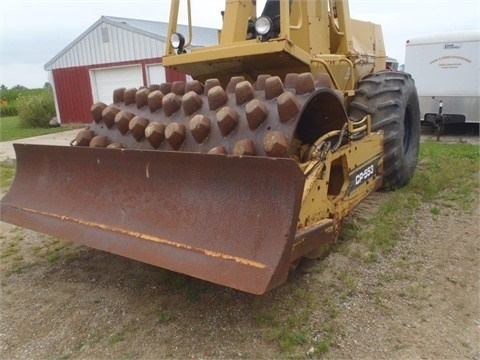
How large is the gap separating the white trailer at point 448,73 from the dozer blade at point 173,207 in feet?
31.0

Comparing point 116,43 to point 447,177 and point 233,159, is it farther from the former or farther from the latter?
point 233,159

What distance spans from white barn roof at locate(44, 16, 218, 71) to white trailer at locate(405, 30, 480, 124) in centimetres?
653

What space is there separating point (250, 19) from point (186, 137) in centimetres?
157

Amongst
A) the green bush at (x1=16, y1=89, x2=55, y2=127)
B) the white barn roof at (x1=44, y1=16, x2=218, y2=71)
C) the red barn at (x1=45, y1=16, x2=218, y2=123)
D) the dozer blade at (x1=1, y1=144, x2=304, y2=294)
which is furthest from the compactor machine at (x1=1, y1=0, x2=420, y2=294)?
the green bush at (x1=16, y1=89, x2=55, y2=127)

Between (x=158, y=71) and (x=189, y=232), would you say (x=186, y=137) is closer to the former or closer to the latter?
(x=189, y=232)

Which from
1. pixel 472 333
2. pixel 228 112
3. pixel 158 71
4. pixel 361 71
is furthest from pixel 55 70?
pixel 472 333

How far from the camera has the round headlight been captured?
3.26m

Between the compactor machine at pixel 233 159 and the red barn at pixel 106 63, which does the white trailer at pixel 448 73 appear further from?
the compactor machine at pixel 233 159

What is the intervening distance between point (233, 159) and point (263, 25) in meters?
1.39

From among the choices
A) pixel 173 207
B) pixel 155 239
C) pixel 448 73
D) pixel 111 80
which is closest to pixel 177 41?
pixel 173 207

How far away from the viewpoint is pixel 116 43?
14.7 metres

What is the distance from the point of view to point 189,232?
2.55m

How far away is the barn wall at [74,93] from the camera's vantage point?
52.4ft

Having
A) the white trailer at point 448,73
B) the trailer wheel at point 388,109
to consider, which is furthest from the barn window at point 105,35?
the trailer wheel at point 388,109
